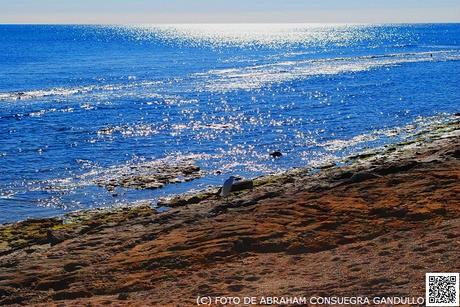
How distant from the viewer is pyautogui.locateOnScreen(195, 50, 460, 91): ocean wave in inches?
3202

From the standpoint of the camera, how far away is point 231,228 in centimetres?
1880

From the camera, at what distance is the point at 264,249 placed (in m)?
17.0

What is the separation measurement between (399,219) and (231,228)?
17.0ft

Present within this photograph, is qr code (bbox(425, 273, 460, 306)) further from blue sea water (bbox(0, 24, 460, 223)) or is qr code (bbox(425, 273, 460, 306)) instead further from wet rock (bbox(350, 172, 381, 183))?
blue sea water (bbox(0, 24, 460, 223))

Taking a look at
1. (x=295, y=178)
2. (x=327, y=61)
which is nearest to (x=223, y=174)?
(x=295, y=178)

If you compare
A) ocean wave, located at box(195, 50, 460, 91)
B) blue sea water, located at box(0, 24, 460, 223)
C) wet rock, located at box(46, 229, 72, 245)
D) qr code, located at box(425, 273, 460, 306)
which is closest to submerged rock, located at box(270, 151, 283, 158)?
blue sea water, located at box(0, 24, 460, 223)

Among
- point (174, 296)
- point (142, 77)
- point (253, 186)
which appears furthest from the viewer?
point (142, 77)

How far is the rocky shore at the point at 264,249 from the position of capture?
45.9 ft

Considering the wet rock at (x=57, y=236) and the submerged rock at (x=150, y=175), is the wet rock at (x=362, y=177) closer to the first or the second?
the wet rock at (x=57, y=236)

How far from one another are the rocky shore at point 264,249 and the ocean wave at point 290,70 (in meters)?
53.8

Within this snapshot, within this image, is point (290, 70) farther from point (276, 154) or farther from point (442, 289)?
point (442, 289)

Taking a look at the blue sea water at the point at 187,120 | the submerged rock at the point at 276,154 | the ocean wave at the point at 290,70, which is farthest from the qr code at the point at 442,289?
the ocean wave at the point at 290,70

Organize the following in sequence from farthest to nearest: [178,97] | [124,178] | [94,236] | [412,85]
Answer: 1. [412,85]
2. [178,97]
3. [124,178]
4. [94,236]

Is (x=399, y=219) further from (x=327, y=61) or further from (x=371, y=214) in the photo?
(x=327, y=61)
